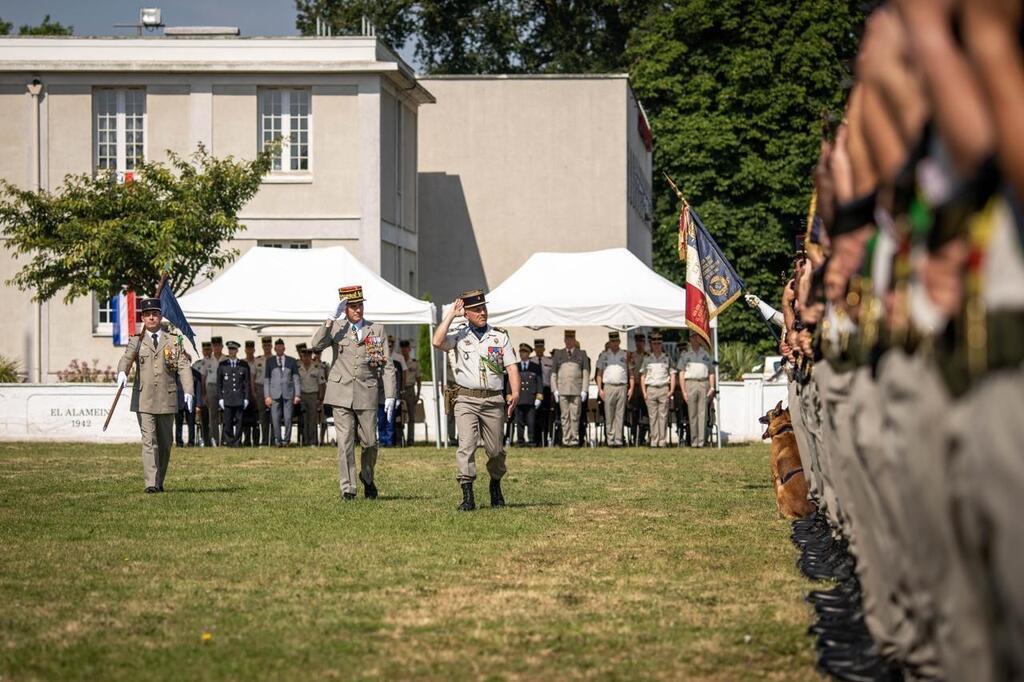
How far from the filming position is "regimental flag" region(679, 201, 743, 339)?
73.7 feet

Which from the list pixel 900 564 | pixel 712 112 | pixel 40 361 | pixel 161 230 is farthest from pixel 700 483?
pixel 712 112

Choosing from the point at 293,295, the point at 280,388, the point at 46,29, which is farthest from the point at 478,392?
the point at 46,29

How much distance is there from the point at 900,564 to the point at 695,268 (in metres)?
17.0

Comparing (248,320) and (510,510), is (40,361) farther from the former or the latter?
(510,510)

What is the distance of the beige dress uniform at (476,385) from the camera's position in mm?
16109

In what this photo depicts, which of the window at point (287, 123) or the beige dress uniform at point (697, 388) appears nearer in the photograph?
the beige dress uniform at point (697, 388)

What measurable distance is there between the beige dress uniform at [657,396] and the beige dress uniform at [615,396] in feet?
1.47

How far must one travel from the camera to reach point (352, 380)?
1727 cm

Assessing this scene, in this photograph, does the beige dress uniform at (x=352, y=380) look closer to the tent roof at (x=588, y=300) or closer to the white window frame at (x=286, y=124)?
the tent roof at (x=588, y=300)

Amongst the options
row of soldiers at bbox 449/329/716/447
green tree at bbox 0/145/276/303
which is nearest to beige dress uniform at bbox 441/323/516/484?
row of soldiers at bbox 449/329/716/447

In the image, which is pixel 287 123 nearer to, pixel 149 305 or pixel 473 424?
pixel 149 305

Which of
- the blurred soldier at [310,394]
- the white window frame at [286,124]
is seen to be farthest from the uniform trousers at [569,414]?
the white window frame at [286,124]

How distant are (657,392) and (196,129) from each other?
16.0 meters

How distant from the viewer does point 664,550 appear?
511 inches
